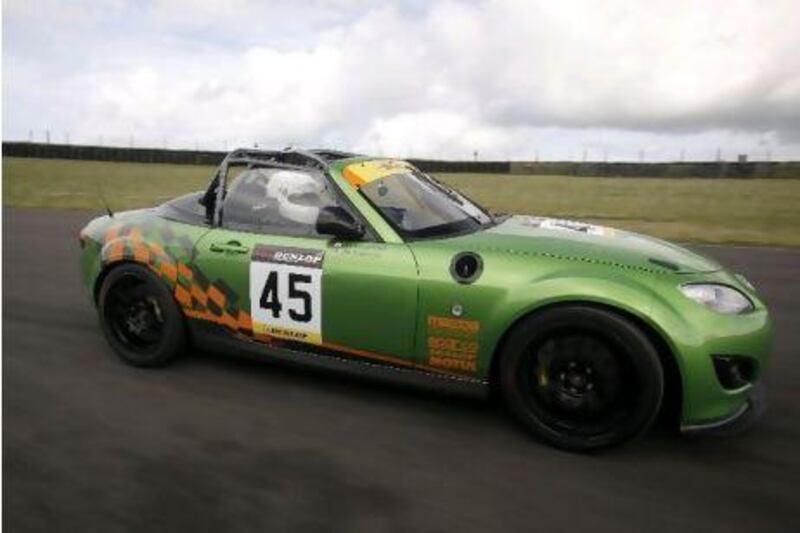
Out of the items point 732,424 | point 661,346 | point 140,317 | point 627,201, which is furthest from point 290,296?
Answer: point 627,201

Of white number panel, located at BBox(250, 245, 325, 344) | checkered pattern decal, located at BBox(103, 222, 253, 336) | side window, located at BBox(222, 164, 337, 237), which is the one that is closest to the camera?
white number panel, located at BBox(250, 245, 325, 344)

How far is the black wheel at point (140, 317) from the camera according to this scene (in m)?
4.81

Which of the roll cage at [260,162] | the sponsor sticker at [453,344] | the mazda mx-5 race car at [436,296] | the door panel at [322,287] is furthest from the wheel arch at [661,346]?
the roll cage at [260,162]

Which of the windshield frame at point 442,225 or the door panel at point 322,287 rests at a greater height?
the windshield frame at point 442,225

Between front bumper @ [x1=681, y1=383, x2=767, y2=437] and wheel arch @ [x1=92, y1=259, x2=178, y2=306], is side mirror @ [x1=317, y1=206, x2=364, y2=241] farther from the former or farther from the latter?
front bumper @ [x1=681, y1=383, x2=767, y2=437]

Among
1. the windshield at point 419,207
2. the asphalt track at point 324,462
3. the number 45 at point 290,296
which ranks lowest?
the asphalt track at point 324,462

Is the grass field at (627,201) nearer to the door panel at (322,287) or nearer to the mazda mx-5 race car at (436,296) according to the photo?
the mazda mx-5 race car at (436,296)

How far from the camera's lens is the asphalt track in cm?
307

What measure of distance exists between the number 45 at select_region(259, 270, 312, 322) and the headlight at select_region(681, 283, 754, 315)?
199cm

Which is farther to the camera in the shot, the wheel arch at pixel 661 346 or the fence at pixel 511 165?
the fence at pixel 511 165

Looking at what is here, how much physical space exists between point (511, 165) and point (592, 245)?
145 ft

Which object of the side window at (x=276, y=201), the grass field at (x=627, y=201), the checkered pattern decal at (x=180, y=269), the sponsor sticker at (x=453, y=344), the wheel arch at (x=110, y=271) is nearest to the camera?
the sponsor sticker at (x=453, y=344)

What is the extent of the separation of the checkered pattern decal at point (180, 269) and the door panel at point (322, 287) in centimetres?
6

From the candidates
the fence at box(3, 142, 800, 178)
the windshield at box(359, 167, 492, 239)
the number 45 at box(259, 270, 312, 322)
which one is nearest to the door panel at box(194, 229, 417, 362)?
the number 45 at box(259, 270, 312, 322)
